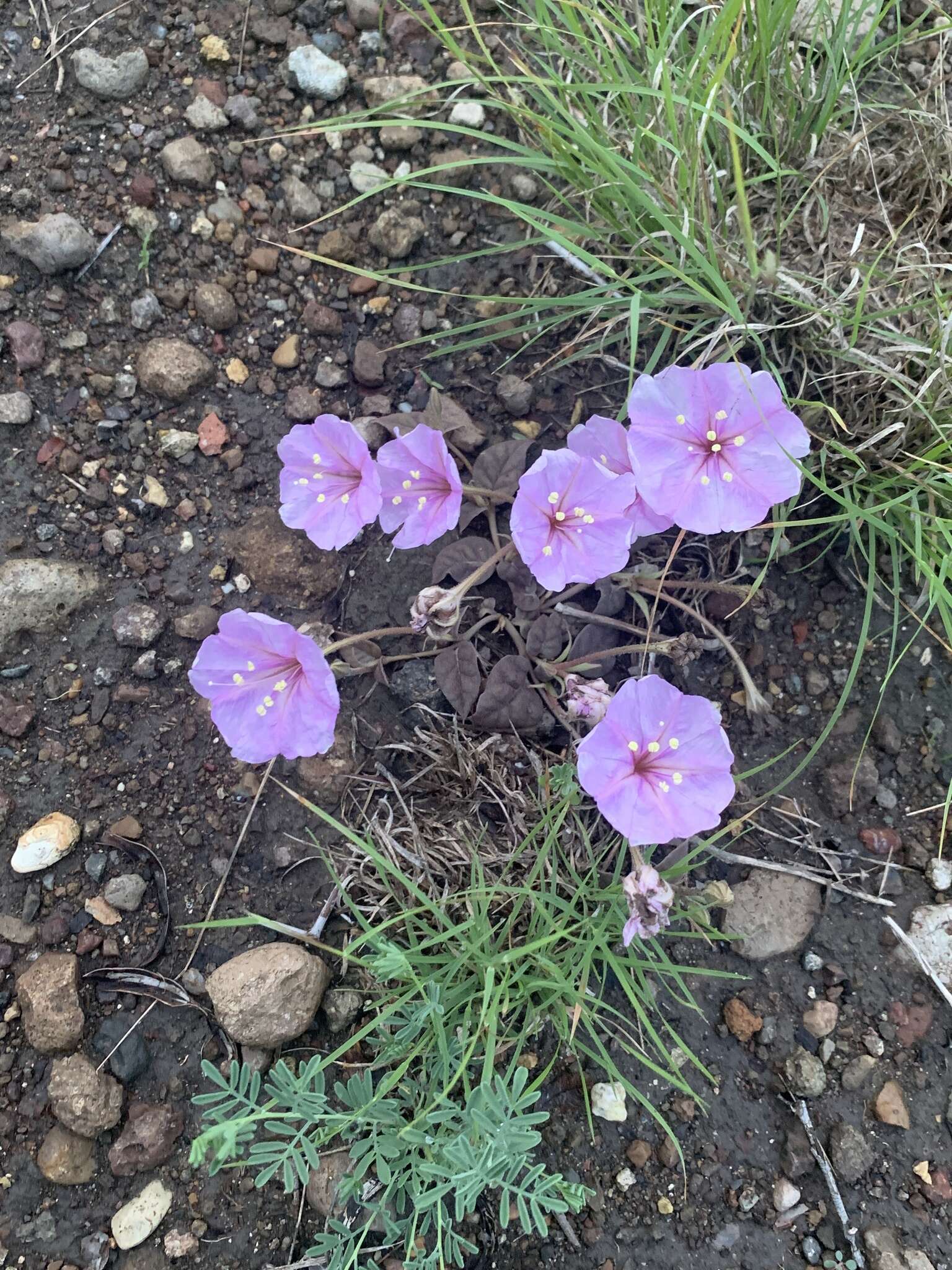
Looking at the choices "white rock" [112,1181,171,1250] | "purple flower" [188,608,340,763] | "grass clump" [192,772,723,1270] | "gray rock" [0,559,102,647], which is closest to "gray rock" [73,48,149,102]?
"gray rock" [0,559,102,647]

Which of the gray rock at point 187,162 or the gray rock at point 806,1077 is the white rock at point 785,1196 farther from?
the gray rock at point 187,162

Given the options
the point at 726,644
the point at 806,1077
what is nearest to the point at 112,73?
the point at 726,644

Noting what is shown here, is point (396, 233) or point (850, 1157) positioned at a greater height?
point (396, 233)

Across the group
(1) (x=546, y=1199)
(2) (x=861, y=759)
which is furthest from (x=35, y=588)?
(2) (x=861, y=759)

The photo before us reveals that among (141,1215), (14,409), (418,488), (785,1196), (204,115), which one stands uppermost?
(204,115)

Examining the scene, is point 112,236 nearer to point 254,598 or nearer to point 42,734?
point 254,598

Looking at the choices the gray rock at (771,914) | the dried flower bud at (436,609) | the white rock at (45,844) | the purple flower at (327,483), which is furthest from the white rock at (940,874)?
the white rock at (45,844)

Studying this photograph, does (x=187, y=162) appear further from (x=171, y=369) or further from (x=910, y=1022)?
(x=910, y=1022)
